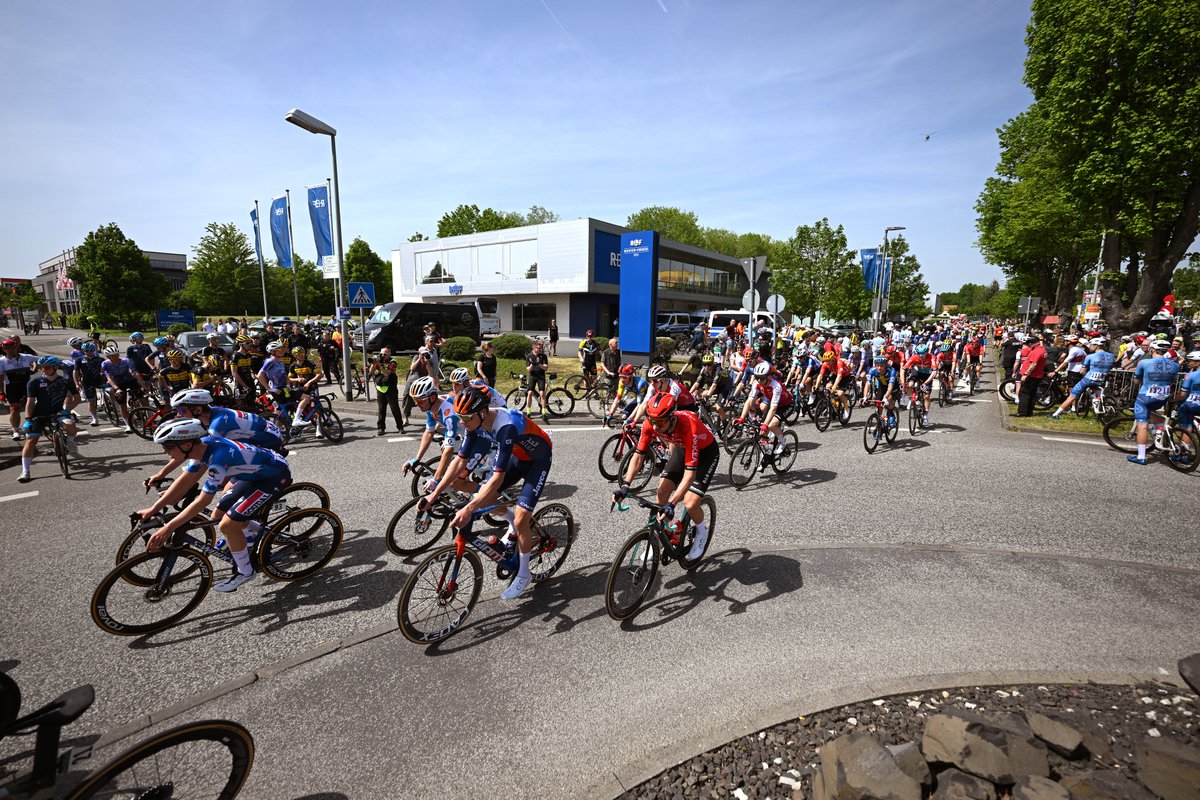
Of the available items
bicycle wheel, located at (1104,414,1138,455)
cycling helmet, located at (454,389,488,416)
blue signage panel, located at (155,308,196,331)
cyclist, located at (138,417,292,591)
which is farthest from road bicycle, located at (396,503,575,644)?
blue signage panel, located at (155,308,196,331)

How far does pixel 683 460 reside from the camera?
195 inches

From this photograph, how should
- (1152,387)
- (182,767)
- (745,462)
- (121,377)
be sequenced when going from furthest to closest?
(121,377) < (1152,387) < (745,462) < (182,767)

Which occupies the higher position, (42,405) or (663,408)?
(663,408)

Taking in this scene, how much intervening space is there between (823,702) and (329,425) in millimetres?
10513

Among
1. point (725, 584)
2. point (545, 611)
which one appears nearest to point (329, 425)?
point (545, 611)

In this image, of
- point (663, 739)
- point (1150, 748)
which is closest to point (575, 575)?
point (663, 739)

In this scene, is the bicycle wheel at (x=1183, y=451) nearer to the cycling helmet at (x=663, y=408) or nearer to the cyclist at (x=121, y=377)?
the cycling helmet at (x=663, y=408)

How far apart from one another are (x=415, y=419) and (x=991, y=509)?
11.6m

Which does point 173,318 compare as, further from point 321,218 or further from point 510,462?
point 510,462

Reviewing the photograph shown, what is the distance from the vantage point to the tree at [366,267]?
3172 inches

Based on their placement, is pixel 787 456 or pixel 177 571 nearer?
pixel 177 571

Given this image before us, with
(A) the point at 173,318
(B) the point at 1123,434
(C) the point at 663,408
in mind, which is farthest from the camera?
(A) the point at 173,318

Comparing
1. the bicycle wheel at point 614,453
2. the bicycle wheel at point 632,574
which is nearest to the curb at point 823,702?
the bicycle wheel at point 632,574

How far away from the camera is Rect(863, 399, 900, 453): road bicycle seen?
10.0 meters
